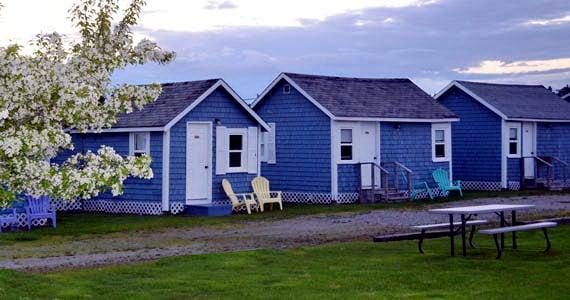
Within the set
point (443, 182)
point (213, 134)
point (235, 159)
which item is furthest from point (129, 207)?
point (443, 182)

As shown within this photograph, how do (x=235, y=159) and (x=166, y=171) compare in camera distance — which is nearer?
(x=166, y=171)

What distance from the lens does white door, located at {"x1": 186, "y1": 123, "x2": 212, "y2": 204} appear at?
25000mm

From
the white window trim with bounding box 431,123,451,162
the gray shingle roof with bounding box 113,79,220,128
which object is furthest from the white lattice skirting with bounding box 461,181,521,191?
the gray shingle roof with bounding box 113,79,220,128

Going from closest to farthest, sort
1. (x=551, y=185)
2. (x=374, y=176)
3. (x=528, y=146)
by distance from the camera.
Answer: (x=374, y=176)
(x=551, y=185)
(x=528, y=146)

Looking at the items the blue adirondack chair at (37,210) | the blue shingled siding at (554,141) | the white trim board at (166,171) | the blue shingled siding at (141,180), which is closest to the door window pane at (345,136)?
the white trim board at (166,171)

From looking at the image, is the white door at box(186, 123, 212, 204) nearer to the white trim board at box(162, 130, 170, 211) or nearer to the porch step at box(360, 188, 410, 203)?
the white trim board at box(162, 130, 170, 211)

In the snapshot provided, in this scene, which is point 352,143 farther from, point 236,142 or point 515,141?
point 515,141

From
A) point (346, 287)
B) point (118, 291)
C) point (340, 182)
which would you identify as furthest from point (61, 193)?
point (340, 182)

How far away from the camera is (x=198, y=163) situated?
995 inches

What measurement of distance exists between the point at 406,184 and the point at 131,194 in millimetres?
9746

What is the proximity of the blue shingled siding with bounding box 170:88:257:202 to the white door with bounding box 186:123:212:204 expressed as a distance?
14 centimetres

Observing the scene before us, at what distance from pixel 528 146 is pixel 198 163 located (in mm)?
15312

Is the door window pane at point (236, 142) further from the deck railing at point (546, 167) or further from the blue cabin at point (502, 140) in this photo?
the deck railing at point (546, 167)

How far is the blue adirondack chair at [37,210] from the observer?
20594 mm
